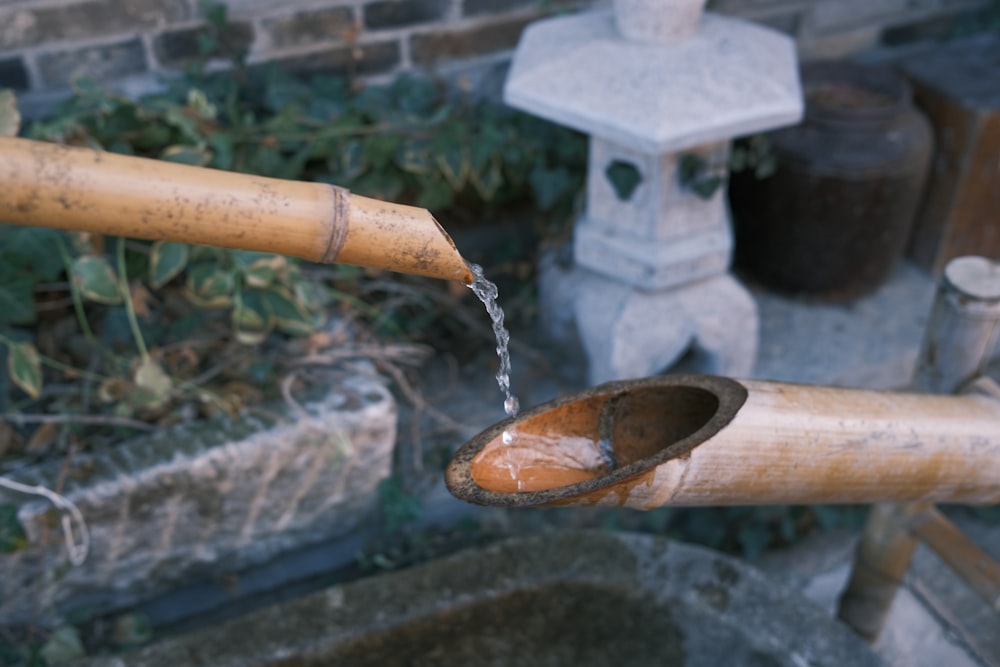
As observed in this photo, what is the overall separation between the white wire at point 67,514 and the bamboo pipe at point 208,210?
2.99 feet

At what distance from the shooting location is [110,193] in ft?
2.30

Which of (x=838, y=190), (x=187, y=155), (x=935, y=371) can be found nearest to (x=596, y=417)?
(x=935, y=371)

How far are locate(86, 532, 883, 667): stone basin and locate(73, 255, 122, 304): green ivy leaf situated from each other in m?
0.61

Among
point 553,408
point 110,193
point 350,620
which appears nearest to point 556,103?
point 553,408

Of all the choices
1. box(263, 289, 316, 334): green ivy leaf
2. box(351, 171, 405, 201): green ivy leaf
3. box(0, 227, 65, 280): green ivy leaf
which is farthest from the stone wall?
box(351, 171, 405, 201): green ivy leaf

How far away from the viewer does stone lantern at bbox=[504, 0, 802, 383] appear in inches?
62.4

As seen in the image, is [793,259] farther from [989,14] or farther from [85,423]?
[85,423]

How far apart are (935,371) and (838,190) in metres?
0.79

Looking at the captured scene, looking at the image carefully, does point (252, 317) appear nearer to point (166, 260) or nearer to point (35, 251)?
point (166, 260)

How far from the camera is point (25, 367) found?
1.56 m

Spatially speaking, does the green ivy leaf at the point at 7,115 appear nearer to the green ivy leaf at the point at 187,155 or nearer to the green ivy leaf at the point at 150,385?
the green ivy leaf at the point at 187,155

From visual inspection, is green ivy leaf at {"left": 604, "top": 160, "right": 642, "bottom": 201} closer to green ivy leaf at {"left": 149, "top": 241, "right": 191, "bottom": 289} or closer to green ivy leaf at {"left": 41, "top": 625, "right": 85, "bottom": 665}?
green ivy leaf at {"left": 149, "top": 241, "right": 191, "bottom": 289}

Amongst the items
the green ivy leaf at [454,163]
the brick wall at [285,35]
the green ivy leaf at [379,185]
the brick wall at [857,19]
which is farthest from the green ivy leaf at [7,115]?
the brick wall at [857,19]

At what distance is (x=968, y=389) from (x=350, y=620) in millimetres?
976
